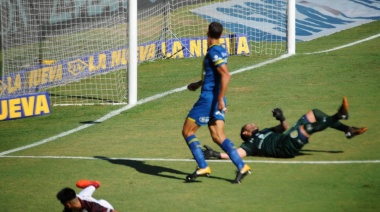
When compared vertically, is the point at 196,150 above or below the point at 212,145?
above

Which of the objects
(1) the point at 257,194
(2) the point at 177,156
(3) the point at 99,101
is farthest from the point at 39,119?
(1) the point at 257,194

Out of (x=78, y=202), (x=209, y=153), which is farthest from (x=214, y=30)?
(x=78, y=202)

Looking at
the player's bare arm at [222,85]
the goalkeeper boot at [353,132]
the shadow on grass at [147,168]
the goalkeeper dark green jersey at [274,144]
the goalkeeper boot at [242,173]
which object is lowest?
the shadow on grass at [147,168]

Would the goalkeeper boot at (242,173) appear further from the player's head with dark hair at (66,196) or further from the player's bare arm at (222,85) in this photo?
the player's head with dark hair at (66,196)

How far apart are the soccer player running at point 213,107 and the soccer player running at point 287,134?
4.06 ft

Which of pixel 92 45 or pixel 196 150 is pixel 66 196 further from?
pixel 92 45

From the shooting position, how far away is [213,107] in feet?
43.8

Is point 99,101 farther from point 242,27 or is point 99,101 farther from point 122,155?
point 242,27

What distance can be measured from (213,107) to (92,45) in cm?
1186

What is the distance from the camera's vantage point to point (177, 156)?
625 inches

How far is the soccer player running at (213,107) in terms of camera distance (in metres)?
13.1

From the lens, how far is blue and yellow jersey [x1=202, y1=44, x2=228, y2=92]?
42.9 ft

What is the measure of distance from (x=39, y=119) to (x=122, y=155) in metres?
5.11

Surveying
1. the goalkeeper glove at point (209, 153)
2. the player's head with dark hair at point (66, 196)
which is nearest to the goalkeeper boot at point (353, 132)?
the goalkeeper glove at point (209, 153)
